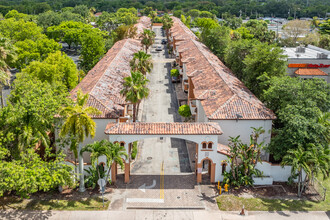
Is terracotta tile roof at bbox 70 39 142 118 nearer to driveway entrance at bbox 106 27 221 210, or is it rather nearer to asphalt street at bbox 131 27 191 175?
driveway entrance at bbox 106 27 221 210

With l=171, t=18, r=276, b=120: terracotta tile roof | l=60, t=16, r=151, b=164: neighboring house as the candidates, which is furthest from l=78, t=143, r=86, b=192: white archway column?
l=171, t=18, r=276, b=120: terracotta tile roof

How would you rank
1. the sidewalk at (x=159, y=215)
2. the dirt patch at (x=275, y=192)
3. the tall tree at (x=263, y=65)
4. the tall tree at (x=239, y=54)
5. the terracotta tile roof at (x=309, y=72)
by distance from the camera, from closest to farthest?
the sidewalk at (x=159, y=215)
the dirt patch at (x=275, y=192)
the tall tree at (x=263, y=65)
the tall tree at (x=239, y=54)
the terracotta tile roof at (x=309, y=72)

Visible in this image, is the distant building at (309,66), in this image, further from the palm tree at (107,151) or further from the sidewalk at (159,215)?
the palm tree at (107,151)

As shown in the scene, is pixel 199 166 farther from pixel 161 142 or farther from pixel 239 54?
pixel 239 54

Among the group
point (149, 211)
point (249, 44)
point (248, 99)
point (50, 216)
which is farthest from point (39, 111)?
point (249, 44)

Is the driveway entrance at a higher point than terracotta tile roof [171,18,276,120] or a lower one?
lower

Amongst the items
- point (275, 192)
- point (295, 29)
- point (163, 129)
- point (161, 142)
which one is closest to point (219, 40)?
point (295, 29)

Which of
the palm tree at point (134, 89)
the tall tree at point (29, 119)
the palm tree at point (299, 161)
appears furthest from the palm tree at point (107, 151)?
the palm tree at point (299, 161)
